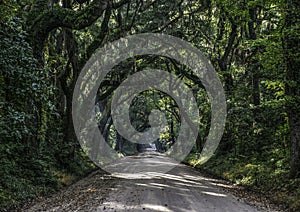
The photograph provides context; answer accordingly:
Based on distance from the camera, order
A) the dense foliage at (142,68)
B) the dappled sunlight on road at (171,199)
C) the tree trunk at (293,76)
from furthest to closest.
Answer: the tree trunk at (293,76)
the dense foliage at (142,68)
the dappled sunlight on road at (171,199)

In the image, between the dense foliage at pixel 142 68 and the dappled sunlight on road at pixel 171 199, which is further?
the dense foliage at pixel 142 68

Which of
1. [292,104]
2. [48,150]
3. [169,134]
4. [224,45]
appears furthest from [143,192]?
[169,134]

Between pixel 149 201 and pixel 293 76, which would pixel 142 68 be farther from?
pixel 149 201

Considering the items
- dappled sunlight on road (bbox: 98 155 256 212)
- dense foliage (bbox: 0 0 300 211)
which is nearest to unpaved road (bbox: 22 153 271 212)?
dappled sunlight on road (bbox: 98 155 256 212)

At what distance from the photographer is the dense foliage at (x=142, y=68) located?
34.0 ft

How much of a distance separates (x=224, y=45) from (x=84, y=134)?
1461 cm

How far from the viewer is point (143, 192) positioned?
11.7 m

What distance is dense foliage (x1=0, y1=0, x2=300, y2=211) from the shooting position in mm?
10359

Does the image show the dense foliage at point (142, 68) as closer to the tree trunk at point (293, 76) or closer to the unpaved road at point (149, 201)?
the tree trunk at point (293, 76)

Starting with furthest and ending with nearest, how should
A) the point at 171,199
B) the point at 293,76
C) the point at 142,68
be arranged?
the point at 142,68, the point at 293,76, the point at 171,199

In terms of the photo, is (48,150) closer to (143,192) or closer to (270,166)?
(143,192)

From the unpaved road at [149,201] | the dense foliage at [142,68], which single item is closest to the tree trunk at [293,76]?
the dense foliage at [142,68]

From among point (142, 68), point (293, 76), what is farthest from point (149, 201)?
point (142, 68)

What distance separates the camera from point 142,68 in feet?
86.3
